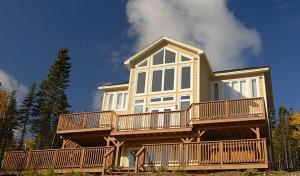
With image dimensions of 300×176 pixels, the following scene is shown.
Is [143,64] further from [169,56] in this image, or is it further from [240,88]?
[240,88]

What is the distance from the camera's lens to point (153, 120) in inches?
824

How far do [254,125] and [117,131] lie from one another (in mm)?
8081

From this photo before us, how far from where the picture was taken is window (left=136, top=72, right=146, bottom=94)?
78.6 ft

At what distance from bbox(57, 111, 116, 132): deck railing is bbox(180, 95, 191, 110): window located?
14.4 ft

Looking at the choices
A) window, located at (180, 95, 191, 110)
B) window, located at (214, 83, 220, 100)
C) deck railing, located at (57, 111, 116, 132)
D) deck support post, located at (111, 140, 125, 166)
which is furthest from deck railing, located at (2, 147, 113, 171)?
window, located at (214, 83, 220, 100)

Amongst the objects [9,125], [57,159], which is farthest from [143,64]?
[9,125]

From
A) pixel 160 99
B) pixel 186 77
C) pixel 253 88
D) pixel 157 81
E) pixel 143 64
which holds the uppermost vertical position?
pixel 143 64

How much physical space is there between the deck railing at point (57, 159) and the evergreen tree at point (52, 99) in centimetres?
2121

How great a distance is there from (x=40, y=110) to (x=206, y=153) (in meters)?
31.9

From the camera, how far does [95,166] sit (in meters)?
19.3

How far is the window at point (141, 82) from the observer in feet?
78.6

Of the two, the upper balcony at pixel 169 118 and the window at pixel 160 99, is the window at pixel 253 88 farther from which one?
the window at pixel 160 99

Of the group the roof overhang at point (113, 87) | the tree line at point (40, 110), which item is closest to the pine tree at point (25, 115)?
the tree line at point (40, 110)

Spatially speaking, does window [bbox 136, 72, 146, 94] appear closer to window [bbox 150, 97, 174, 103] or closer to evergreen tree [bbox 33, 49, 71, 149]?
window [bbox 150, 97, 174, 103]
